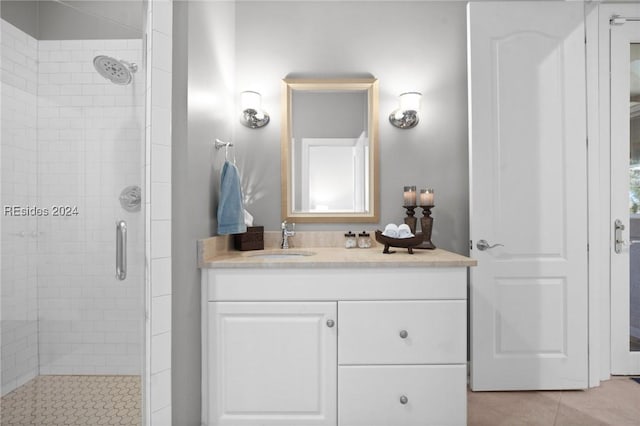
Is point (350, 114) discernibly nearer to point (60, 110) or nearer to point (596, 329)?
point (60, 110)

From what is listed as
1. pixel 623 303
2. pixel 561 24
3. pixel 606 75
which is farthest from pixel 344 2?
pixel 623 303

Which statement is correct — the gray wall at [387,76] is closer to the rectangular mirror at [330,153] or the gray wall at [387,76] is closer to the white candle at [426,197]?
the rectangular mirror at [330,153]

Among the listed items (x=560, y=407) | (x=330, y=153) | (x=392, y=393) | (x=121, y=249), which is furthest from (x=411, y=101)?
(x=560, y=407)

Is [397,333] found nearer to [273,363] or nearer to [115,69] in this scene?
[273,363]

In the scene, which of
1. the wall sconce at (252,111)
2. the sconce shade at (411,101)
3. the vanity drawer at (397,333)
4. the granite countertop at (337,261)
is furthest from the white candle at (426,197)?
the wall sconce at (252,111)

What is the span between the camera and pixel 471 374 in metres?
2.07

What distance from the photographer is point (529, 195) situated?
2.06 meters

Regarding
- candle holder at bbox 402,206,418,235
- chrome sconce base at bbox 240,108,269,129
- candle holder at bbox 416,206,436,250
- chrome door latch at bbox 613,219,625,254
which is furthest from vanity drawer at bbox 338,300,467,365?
chrome door latch at bbox 613,219,625,254

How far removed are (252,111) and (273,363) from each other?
1466 mm

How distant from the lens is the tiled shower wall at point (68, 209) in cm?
112

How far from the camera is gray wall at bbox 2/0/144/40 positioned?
113cm

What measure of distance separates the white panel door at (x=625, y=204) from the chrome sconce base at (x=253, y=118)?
2.23 m

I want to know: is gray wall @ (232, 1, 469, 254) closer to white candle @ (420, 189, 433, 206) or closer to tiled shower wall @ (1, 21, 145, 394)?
white candle @ (420, 189, 433, 206)

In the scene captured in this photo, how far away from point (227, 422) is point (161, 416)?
0.31m
